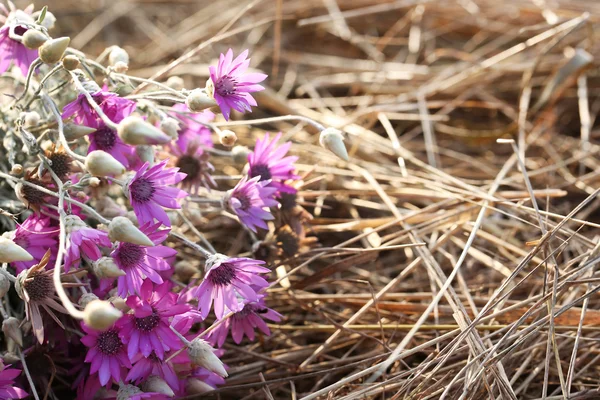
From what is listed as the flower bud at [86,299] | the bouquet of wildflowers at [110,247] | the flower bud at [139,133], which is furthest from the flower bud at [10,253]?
the flower bud at [139,133]

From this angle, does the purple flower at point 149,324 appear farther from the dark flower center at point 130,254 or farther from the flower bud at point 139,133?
the flower bud at point 139,133

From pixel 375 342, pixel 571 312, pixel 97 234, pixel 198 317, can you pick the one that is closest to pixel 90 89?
pixel 97 234

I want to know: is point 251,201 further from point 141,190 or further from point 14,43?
point 14,43

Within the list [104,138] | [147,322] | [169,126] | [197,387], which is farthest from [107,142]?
[197,387]

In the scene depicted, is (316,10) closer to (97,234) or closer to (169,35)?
(169,35)

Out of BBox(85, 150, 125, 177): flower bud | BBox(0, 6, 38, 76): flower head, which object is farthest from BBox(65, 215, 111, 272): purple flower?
BBox(0, 6, 38, 76): flower head

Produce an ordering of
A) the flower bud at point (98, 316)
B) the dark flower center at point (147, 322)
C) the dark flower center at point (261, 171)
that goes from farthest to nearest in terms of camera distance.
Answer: the dark flower center at point (261, 171) → the dark flower center at point (147, 322) → the flower bud at point (98, 316)

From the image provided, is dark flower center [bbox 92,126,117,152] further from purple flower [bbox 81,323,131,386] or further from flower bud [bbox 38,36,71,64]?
purple flower [bbox 81,323,131,386]
